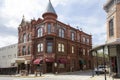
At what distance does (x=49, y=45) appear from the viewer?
4959cm

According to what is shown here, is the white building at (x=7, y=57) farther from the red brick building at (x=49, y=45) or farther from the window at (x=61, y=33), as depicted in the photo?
the window at (x=61, y=33)

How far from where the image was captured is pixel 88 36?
6744cm

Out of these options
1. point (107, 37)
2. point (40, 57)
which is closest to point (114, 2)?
point (107, 37)

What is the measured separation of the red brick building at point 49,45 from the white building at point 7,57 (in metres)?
6.93

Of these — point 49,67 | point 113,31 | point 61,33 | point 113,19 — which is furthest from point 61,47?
point 113,19

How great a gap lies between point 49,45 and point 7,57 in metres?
25.2

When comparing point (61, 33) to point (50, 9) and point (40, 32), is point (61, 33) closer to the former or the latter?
point (40, 32)

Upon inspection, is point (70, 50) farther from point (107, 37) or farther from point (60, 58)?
point (107, 37)

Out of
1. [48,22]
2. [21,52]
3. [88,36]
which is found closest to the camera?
[48,22]

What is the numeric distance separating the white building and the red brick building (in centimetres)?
693

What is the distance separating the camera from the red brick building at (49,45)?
161ft

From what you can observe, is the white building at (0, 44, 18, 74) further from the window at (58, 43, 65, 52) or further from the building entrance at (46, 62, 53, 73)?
the window at (58, 43, 65, 52)

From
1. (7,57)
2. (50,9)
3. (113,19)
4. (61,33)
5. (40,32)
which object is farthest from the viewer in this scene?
(7,57)

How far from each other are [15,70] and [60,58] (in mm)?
17048
